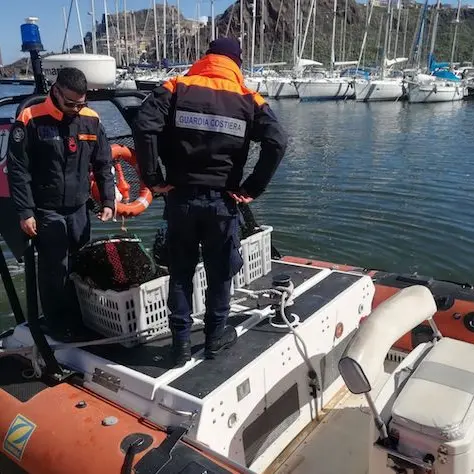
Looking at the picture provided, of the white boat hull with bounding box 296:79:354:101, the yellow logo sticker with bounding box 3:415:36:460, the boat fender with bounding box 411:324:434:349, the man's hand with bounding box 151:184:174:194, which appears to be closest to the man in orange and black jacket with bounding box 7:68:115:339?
the yellow logo sticker with bounding box 3:415:36:460

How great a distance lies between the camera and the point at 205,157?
2.38 metres

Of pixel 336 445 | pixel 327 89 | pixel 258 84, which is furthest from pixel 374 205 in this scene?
pixel 258 84

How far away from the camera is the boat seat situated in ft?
6.36

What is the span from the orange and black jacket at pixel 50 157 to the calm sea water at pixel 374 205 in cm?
315

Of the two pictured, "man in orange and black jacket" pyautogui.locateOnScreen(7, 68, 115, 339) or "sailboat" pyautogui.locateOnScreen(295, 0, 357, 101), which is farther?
"sailboat" pyautogui.locateOnScreen(295, 0, 357, 101)

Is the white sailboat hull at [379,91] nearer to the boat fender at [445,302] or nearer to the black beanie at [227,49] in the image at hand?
the boat fender at [445,302]

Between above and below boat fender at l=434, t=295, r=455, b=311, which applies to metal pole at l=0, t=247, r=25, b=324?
above

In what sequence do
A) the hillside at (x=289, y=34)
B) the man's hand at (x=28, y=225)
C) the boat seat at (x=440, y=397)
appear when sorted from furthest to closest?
the hillside at (x=289, y=34) → the man's hand at (x=28, y=225) → the boat seat at (x=440, y=397)

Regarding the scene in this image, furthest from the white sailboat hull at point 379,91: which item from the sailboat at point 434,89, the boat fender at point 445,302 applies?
the boat fender at point 445,302

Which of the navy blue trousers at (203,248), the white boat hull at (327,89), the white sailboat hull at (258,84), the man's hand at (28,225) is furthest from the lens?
the white sailboat hull at (258,84)

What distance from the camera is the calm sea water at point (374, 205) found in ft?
23.1

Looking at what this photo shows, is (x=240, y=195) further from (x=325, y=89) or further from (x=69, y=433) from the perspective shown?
(x=325, y=89)

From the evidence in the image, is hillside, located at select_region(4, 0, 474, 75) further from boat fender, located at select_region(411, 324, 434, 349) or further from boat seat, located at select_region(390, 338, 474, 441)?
boat seat, located at select_region(390, 338, 474, 441)

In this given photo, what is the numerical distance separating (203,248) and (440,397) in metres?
1.20
